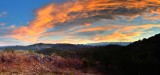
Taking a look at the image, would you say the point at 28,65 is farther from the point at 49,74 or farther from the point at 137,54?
the point at 137,54

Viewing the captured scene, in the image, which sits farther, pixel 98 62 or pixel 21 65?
pixel 98 62

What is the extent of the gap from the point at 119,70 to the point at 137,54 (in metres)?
2.70

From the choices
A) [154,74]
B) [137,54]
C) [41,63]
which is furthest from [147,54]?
[41,63]

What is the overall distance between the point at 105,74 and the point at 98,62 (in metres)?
6.66

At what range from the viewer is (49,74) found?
35.9 meters

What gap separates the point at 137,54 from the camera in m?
38.1

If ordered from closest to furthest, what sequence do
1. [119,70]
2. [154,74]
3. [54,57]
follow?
[154,74] → [119,70] → [54,57]

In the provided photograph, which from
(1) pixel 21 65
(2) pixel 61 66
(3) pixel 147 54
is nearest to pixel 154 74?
(3) pixel 147 54

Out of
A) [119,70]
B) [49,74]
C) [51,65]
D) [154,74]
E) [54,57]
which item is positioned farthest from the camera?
[54,57]

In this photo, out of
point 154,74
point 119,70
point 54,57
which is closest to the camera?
point 154,74

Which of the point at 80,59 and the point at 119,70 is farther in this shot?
the point at 80,59

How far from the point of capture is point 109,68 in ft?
134

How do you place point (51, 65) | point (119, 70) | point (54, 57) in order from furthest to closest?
point (54, 57), point (51, 65), point (119, 70)

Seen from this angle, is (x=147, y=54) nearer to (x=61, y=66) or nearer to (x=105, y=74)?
(x=105, y=74)
